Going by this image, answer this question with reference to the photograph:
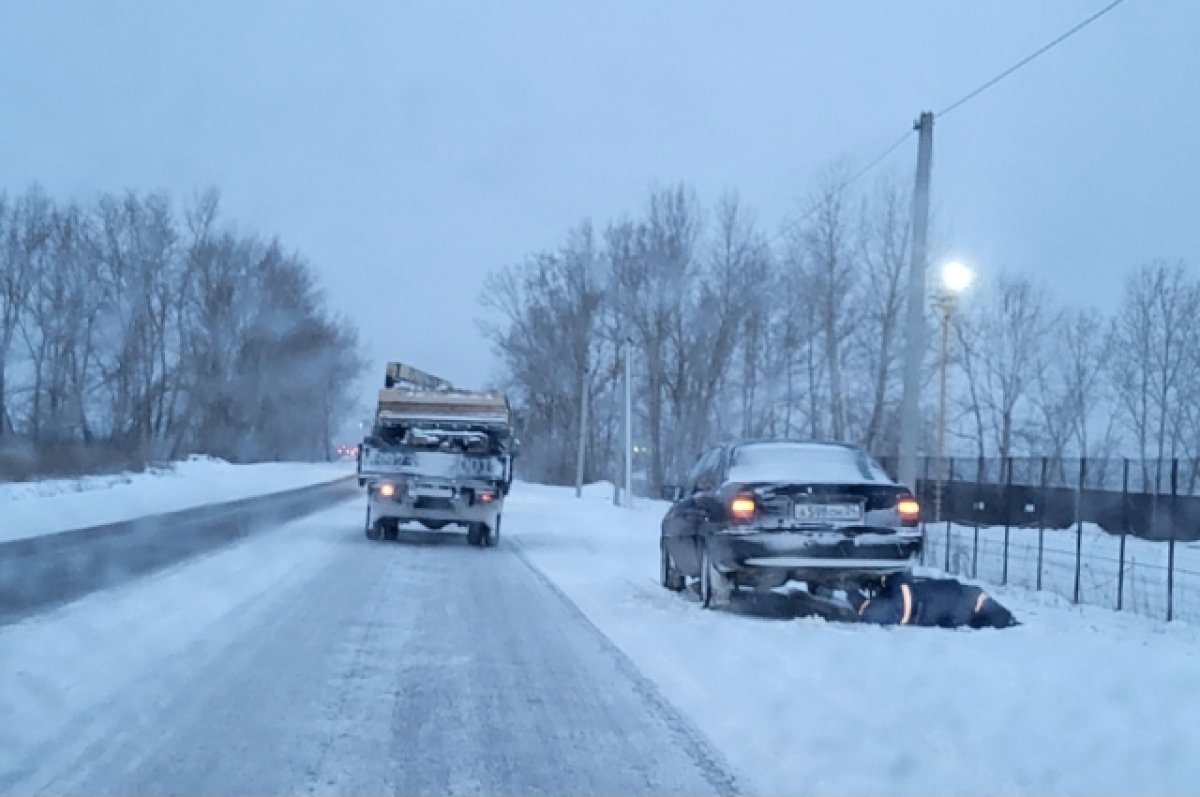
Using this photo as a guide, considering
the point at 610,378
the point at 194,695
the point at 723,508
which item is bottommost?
the point at 194,695

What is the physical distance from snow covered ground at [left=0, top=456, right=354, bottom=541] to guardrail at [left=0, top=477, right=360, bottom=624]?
107 cm

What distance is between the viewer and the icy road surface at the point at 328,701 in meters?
6.32

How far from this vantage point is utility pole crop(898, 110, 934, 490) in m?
17.8

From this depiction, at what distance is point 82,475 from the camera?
139ft

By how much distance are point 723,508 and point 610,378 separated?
53.9m

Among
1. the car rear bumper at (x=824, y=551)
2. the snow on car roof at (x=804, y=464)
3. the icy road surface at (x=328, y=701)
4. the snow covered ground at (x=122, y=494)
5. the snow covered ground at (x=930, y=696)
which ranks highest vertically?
the snow on car roof at (x=804, y=464)

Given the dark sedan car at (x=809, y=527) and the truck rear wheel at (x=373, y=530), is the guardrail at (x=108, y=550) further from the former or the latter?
Answer: the dark sedan car at (x=809, y=527)

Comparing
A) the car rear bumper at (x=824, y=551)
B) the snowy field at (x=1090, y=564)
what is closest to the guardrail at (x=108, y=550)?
the car rear bumper at (x=824, y=551)

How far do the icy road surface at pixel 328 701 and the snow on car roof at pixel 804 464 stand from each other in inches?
84.2

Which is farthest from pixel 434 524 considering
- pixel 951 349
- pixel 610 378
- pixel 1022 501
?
pixel 610 378

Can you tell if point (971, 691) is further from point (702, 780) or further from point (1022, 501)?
point (1022, 501)

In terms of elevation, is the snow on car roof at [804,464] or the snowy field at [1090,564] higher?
the snow on car roof at [804,464]

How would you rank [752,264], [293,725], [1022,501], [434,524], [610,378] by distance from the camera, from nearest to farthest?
[293,725], [434,524], [1022,501], [752,264], [610,378]

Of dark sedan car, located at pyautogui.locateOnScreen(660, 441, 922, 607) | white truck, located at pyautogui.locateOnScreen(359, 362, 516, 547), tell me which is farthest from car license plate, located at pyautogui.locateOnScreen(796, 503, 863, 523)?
white truck, located at pyautogui.locateOnScreen(359, 362, 516, 547)
